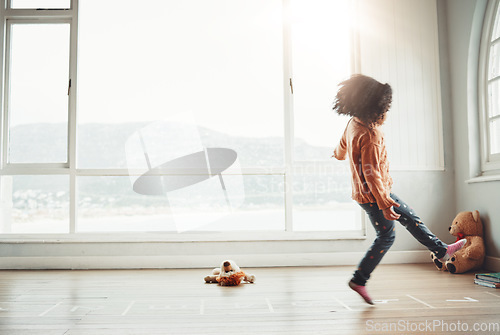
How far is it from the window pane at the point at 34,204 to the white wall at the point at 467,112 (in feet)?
9.62

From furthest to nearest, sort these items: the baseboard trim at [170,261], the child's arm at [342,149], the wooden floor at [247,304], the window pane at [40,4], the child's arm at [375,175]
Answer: the window pane at [40,4] < the baseboard trim at [170,261] < the child's arm at [342,149] < the child's arm at [375,175] < the wooden floor at [247,304]

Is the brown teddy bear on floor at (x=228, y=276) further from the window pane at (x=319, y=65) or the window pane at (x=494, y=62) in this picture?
the window pane at (x=494, y=62)

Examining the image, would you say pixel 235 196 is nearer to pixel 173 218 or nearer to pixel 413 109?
pixel 173 218

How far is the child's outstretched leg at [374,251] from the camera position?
82.3 inches

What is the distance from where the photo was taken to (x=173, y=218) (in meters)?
3.39

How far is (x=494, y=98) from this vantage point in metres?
3.17

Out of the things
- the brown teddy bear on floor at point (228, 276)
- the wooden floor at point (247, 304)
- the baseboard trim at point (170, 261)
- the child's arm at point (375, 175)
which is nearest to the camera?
the wooden floor at point (247, 304)

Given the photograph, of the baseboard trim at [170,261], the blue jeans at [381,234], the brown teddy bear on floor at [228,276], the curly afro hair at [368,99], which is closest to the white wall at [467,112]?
the baseboard trim at [170,261]

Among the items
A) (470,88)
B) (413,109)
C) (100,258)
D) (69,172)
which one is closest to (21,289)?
(100,258)

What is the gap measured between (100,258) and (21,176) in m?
0.87

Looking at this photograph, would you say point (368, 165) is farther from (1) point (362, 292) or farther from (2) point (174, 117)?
(2) point (174, 117)

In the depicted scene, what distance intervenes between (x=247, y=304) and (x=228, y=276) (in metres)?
0.52

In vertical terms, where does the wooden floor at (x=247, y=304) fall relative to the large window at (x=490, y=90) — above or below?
below

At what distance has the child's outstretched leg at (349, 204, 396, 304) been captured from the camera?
209 cm
